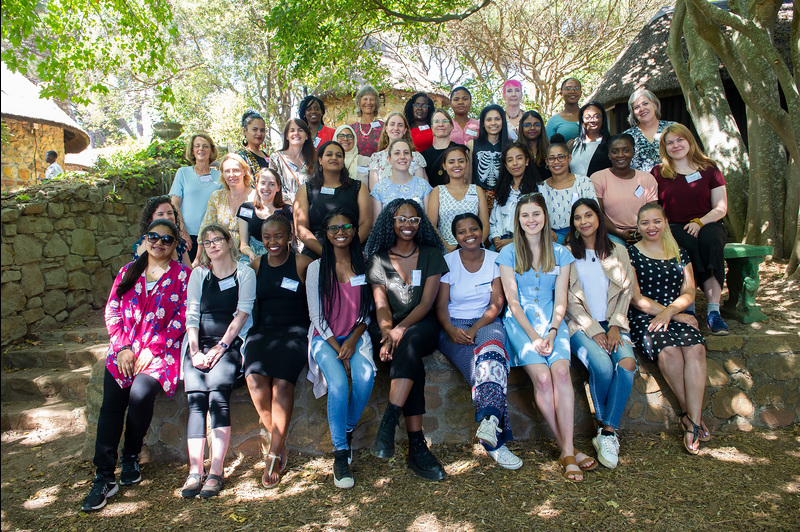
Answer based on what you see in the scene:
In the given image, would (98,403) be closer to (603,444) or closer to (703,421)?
(603,444)

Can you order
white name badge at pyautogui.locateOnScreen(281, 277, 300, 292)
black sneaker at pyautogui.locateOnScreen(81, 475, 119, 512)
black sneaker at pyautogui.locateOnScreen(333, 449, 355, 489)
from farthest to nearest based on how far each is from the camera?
→ 1. white name badge at pyautogui.locateOnScreen(281, 277, 300, 292)
2. black sneaker at pyautogui.locateOnScreen(333, 449, 355, 489)
3. black sneaker at pyautogui.locateOnScreen(81, 475, 119, 512)

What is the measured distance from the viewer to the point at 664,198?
4.81 meters

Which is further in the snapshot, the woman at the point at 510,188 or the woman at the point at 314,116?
the woman at the point at 314,116

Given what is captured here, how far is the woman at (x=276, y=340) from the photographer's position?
3.66 m

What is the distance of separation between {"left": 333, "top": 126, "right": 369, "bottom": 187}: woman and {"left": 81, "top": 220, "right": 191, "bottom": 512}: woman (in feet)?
6.31

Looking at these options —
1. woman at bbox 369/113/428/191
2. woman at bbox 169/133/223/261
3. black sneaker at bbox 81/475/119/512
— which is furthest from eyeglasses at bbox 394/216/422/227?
black sneaker at bbox 81/475/119/512

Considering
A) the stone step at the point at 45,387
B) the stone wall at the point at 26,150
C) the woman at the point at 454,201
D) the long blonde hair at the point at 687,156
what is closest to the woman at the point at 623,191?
the long blonde hair at the point at 687,156

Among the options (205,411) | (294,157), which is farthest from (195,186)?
(205,411)

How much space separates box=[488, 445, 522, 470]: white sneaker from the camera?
3.63 metres

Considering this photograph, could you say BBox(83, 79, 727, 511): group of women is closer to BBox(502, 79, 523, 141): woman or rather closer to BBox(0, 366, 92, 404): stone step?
BBox(502, 79, 523, 141): woman

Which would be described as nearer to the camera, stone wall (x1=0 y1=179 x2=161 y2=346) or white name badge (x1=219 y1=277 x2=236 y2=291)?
white name badge (x1=219 y1=277 x2=236 y2=291)

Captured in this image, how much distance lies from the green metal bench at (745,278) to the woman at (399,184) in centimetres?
270

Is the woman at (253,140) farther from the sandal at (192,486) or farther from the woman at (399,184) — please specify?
the sandal at (192,486)

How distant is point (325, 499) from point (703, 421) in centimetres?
289
